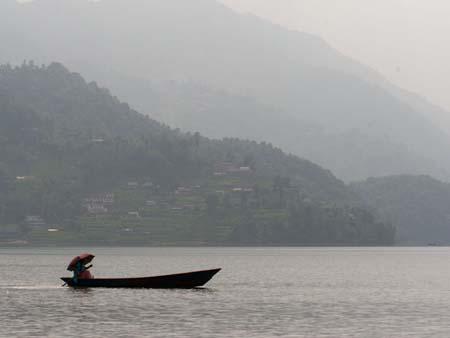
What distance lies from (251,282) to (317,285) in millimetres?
13133

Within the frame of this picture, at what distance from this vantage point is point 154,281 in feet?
500

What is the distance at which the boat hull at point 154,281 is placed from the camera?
152 m

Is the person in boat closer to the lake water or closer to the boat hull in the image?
the boat hull

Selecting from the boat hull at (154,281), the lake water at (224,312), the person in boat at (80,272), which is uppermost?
the person in boat at (80,272)

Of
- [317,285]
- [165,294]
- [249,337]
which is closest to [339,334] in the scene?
[249,337]

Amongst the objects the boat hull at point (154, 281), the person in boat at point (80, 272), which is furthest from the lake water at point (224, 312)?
the person in boat at point (80, 272)

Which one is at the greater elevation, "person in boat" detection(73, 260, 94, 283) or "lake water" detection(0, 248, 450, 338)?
"person in boat" detection(73, 260, 94, 283)

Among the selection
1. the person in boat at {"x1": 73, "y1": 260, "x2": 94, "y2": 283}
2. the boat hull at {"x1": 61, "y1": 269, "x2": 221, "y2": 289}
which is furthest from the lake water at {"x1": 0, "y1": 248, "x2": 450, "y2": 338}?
the person in boat at {"x1": 73, "y1": 260, "x2": 94, "y2": 283}

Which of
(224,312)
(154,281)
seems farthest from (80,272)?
(224,312)

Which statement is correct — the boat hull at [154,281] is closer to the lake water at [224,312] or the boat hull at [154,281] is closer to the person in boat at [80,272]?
the person in boat at [80,272]

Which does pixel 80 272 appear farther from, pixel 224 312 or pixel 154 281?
pixel 224 312

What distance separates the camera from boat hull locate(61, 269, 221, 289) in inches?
5969

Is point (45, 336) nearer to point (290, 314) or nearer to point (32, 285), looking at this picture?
point (290, 314)

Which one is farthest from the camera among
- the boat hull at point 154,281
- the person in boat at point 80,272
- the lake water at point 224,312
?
the person in boat at point 80,272
